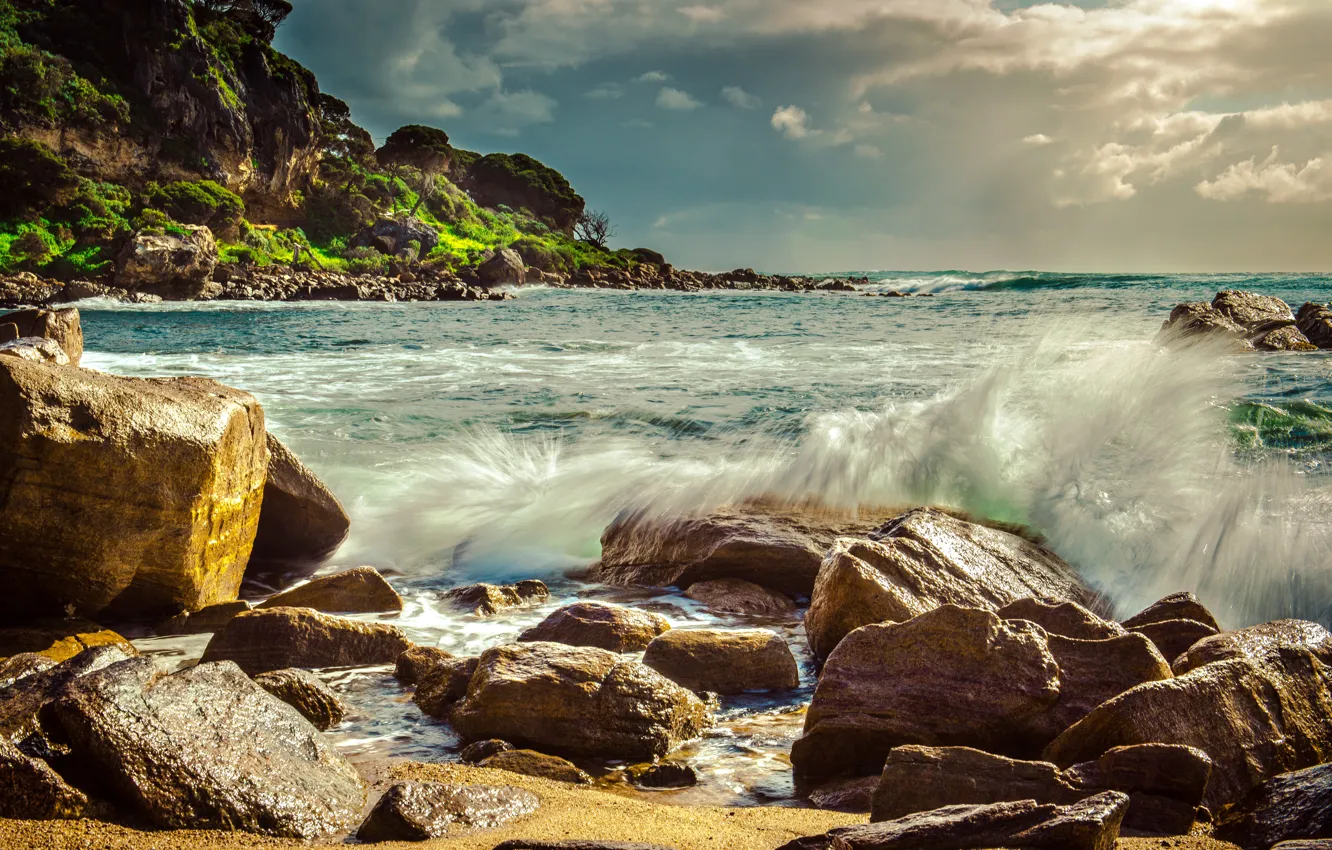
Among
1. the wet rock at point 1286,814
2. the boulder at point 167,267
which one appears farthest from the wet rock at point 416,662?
the boulder at point 167,267

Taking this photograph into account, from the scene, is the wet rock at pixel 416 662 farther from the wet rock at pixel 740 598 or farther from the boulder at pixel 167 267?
the boulder at pixel 167 267

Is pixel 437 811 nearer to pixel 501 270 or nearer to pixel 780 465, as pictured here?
pixel 780 465

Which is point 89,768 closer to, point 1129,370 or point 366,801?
point 366,801

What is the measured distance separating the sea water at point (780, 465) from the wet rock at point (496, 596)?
0.38 feet

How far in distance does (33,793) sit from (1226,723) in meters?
3.05

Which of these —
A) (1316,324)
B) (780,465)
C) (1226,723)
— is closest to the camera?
(1226,723)

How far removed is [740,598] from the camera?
16.6ft

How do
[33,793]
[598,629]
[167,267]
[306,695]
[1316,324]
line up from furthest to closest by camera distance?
[167,267] → [1316,324] → [598,629] → [306,695] → [33,793]

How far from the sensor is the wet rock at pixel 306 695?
332cm

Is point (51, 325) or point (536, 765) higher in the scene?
point (51, 325)

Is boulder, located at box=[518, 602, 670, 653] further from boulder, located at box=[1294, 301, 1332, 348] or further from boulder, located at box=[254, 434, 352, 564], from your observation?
boulder, located at box=[1294, 301, 1332, 348]

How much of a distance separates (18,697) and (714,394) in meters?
9.75

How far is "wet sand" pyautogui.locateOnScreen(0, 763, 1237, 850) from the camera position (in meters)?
2.16

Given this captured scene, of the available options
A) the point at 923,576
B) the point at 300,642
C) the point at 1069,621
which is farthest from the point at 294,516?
the point at 1069,621
